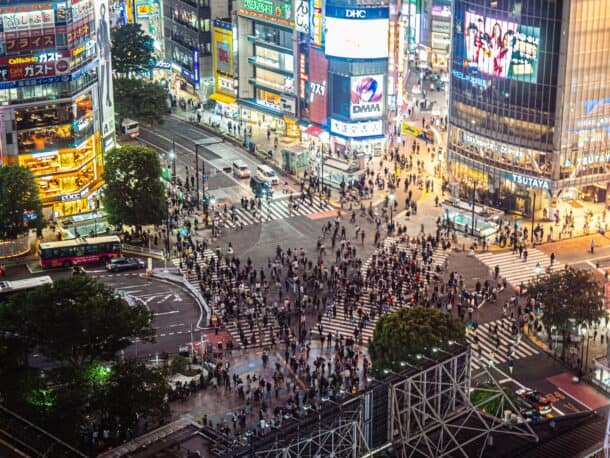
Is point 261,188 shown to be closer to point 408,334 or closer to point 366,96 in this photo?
point 366,96

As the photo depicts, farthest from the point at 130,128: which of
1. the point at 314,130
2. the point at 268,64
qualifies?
the point at 314,130

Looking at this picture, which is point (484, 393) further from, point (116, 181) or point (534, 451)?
point (116, 181)

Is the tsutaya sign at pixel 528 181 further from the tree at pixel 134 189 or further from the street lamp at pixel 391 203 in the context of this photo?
the tree at pixel 134 189

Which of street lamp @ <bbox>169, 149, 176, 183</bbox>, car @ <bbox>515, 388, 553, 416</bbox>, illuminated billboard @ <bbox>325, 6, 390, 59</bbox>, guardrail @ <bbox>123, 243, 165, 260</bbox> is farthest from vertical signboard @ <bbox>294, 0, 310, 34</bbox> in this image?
car @ <bbox>515, 388, 553, 416</bbox>

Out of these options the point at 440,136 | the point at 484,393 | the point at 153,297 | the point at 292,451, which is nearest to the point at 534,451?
the point at 484,393

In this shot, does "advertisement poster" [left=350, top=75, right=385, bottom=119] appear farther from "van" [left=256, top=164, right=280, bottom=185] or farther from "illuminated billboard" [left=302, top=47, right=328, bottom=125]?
"van" [left=256, top=164, right=280, bottom=185]

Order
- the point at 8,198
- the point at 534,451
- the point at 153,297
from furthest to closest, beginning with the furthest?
1. the point at 8,198
2. the point at 153,297
3. the point at 534,451
